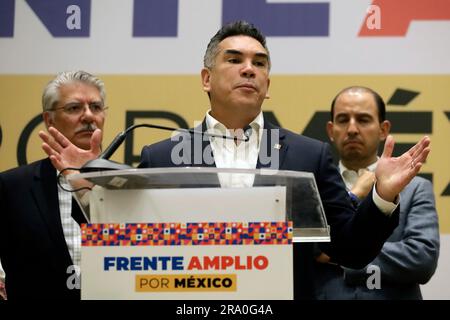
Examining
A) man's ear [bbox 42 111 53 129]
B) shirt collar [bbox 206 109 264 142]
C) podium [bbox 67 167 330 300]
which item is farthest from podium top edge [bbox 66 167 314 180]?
man's ear [bbox 42 111 53 129]

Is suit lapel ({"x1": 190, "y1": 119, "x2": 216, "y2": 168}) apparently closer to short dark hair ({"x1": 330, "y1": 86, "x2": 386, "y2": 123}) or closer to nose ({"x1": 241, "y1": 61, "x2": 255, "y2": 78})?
nose ({"x1": 241, "y1": 61, "x2": 255, "y2": 78})

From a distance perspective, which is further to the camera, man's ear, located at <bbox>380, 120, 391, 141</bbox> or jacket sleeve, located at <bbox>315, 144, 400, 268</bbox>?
man's ear, located at <bbox>380, 120, 391, 141</bbox>

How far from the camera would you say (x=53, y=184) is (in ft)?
10.5

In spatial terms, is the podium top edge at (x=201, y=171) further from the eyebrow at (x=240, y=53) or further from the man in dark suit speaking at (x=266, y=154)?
the eyebrow at (x=240, y=53)

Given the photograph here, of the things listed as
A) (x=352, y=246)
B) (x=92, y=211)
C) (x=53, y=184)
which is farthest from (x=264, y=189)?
(x=53, y=184)

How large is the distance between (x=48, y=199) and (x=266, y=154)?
0.94 m

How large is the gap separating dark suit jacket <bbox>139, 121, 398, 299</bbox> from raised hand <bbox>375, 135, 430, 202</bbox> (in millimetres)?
76

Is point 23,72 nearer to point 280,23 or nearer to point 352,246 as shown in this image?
point 280,23

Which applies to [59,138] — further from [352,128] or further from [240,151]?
[352,128]

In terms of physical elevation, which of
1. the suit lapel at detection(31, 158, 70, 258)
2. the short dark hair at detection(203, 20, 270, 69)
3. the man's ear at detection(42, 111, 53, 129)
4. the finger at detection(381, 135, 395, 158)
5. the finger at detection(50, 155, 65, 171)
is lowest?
the suit lapel at detection(31, 158, 70, 258)

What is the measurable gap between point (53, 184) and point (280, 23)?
60.8 inches

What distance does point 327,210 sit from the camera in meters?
2.60

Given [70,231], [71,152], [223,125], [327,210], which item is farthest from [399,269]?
[71,152]

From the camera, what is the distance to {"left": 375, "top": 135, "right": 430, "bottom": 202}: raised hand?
224 cm
